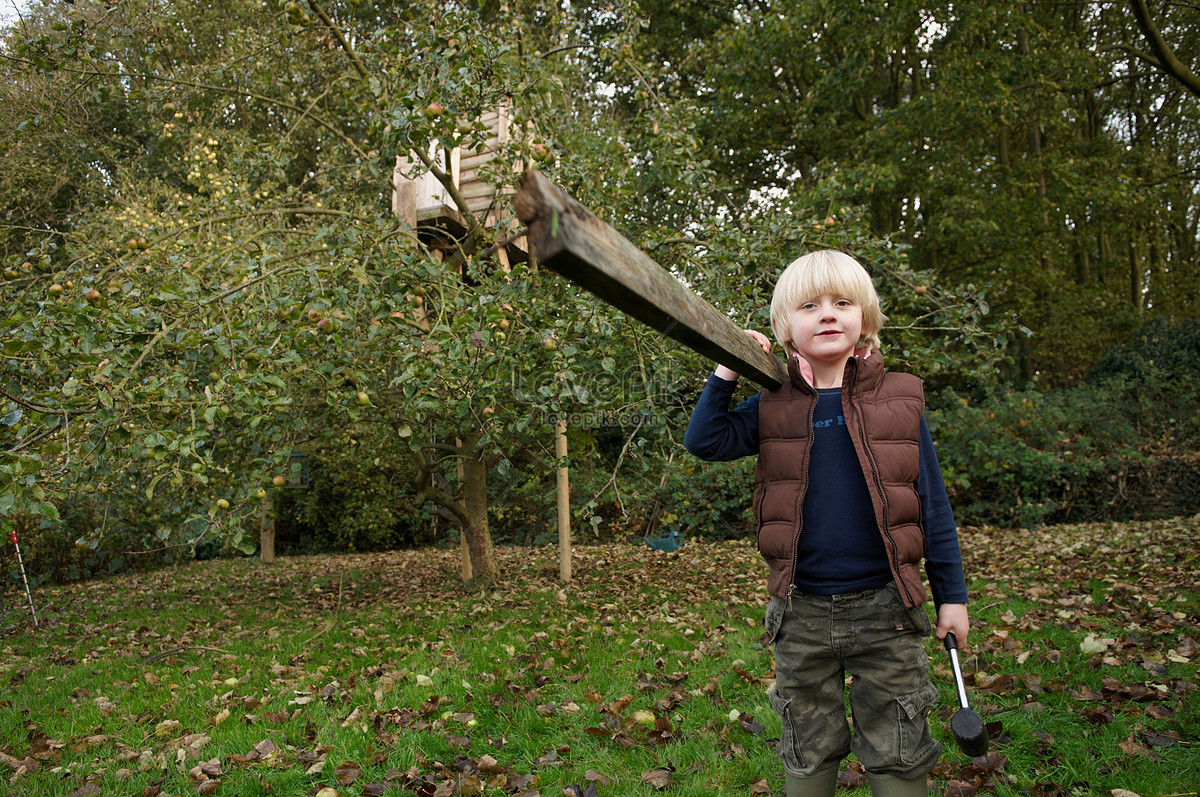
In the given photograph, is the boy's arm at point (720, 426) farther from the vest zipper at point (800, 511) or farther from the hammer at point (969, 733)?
the hammer at point (969, 733)

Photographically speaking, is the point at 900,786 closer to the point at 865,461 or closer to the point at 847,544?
the point at 847,544

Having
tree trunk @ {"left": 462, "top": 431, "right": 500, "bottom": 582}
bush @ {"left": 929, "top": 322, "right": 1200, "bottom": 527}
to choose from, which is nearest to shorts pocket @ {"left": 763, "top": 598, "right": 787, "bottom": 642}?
tree trunk @ {"left": 462, "top": 431, "right": 500, "bottom": 582}

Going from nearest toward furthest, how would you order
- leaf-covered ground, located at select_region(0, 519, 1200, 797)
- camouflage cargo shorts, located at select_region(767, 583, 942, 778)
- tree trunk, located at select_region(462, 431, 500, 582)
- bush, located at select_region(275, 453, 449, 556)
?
1. camouflage cargo shorts, located at select_region(767, 583, 942, 778)
2. leaf-covered ground, located at select_region(0, 519, 1200, 797)
3. tree trunk, located at select_region(462, 431, 500, 582)
4. bush, located at select_region(275, 453, 449, 556)

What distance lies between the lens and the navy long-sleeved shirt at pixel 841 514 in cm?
192

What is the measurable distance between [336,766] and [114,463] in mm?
2988

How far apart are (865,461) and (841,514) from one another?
0.16 meters

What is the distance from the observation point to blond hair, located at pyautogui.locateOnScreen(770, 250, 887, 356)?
1942 millimetres

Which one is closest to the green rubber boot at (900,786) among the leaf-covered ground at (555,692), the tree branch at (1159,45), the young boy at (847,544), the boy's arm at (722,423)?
the young boy at (847,544)

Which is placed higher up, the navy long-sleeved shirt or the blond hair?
the blond hair

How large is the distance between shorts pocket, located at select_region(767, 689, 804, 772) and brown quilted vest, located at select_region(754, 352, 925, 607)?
30 cm

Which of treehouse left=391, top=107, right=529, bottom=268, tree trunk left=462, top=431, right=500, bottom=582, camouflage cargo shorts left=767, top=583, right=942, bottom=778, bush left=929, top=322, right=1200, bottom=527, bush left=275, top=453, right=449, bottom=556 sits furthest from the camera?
bush left=275, top=453, right=449, bottom=556

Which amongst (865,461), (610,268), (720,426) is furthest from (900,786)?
(610,268)

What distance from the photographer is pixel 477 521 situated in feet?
22.4

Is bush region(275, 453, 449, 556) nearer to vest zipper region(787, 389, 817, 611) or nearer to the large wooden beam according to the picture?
vest zipper region(787, 389, 817, 611)
